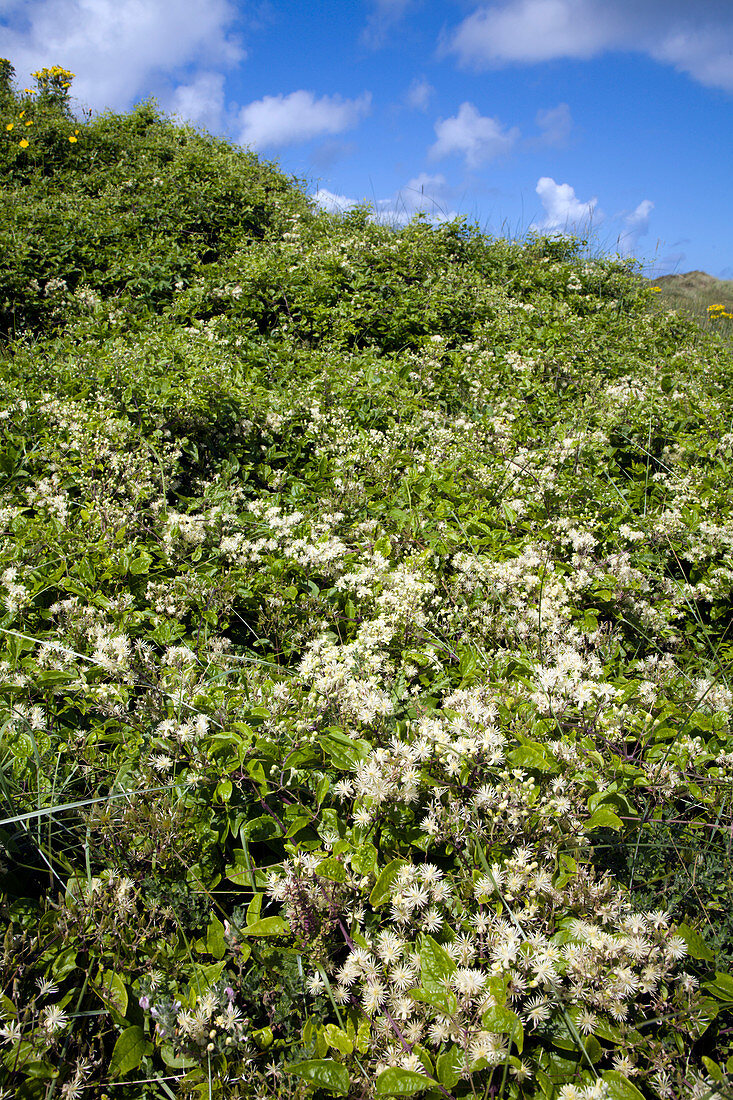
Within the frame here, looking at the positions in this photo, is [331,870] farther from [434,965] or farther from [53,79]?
[53,79]

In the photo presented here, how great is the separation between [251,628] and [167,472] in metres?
1.48

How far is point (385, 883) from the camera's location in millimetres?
1896

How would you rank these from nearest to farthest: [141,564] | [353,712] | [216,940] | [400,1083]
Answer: [400,1083] → [216,940] → [353,712] → [141,564]

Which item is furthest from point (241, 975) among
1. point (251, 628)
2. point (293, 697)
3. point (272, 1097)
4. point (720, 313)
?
point (720, 313)

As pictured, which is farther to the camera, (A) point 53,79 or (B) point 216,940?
(A) point 53,79

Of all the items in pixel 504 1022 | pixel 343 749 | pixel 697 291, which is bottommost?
pixel 504 1022

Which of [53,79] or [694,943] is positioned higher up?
[53,79]

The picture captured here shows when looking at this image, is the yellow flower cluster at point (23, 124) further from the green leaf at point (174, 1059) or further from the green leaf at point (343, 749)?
the green leaf at point (174, 1059)

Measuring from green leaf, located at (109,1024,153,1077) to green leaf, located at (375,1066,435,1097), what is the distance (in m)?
0.71

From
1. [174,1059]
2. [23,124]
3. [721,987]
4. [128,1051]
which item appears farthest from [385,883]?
[23,124]

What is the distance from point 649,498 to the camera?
459 centimetres

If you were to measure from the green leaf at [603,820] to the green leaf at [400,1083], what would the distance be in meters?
0.89

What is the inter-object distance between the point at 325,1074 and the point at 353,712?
1.05 metres

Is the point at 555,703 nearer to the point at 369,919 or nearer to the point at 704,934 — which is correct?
the point at 704,934
